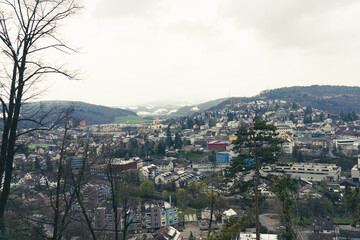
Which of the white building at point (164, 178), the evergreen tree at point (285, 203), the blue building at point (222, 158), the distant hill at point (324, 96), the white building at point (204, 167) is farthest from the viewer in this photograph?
the distant hill at point (324, 96)

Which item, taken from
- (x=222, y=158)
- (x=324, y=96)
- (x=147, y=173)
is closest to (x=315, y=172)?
(x=222, y=158)

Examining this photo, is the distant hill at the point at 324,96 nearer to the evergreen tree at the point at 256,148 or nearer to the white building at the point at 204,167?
the white building at the point at 204,167

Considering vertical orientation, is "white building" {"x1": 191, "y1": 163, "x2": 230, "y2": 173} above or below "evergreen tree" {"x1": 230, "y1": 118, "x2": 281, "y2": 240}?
below

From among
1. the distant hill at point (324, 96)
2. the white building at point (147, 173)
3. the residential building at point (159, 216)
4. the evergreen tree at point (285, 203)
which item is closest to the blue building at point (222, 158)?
the white building at point (147, 173)

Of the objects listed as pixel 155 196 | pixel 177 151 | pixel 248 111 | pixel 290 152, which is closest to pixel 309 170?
pixel 290 152

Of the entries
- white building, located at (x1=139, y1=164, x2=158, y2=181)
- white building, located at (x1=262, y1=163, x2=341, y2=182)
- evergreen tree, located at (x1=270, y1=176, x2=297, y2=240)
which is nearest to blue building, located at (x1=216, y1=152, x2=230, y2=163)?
white building, located at (x1=262, y1=163, x2=341, y2=182)

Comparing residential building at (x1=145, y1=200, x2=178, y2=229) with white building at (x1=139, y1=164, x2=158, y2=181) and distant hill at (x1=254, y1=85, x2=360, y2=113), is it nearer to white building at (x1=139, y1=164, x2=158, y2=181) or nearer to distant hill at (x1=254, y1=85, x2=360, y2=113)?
white building at (x1=139, y1=164, x2=158, y2=181)

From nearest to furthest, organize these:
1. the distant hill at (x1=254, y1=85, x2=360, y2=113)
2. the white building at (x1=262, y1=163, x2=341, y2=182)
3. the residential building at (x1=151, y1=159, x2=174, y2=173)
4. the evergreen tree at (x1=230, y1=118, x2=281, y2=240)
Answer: the evergreen tree at (x1=230, y1=118, x2=281, y2=240)
the white building at (x1=262, y1=163, x2=341, y2=182)
the residential building at (x1=151, y1=159, x2=174, y2=173)
the distant hill at (x1=254, y1=85, x2=360, y2=113)

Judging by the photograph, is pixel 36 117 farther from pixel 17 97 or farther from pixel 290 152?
pixel 290 152
